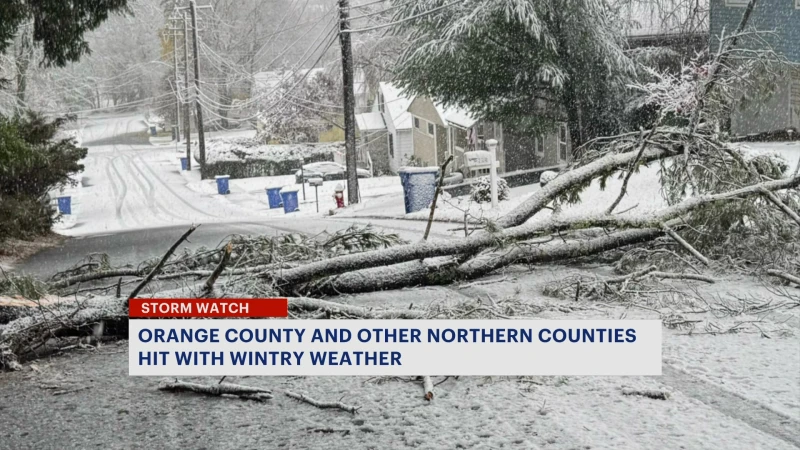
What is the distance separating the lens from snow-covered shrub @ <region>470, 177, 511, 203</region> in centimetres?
498

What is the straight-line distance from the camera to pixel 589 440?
7.44 ft

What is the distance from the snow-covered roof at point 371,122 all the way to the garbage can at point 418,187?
38.4 ft

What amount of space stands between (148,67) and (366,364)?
1.68m

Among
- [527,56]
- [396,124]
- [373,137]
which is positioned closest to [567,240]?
[527,56]

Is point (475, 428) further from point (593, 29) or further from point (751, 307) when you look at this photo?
point (593, 29)

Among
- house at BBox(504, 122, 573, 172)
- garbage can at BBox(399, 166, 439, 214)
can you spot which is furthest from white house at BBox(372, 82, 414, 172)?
garbage can at BBox(399, 166, 439, 214)

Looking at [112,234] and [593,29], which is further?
[593,29]

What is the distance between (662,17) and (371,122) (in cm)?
916

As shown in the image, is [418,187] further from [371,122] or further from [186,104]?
[371,122]

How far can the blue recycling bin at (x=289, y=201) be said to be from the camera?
16.1 feet

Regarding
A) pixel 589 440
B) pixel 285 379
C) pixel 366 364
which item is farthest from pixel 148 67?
pixel 589 440

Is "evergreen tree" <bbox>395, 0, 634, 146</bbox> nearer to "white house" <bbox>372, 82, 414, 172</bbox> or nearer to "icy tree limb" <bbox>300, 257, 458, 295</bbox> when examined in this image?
"icy tree limb" <bbox>300, 257, 458, 295</bbox>

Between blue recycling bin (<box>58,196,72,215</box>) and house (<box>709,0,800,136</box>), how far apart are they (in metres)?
3.67

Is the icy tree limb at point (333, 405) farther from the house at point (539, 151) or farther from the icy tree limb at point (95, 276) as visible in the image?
the house at point (539, 151)
